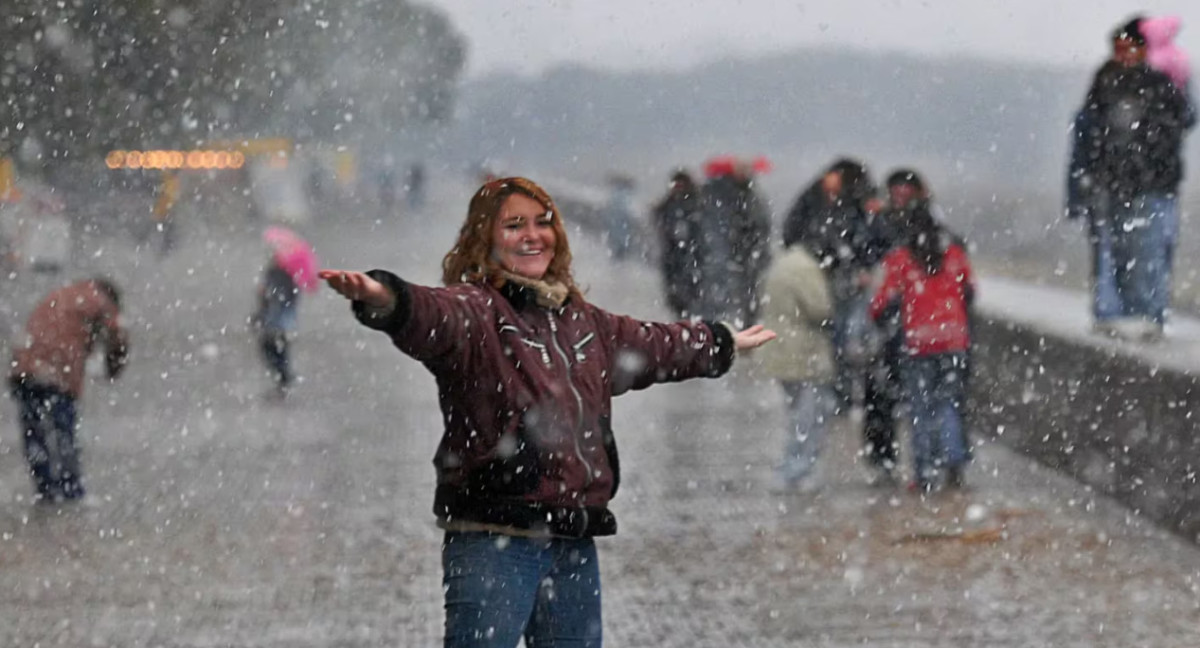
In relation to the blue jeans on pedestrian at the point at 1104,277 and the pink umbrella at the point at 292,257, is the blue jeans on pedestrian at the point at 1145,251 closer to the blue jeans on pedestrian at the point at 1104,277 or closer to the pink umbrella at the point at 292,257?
the blue jeans on pedestrian at the point at 1104,277

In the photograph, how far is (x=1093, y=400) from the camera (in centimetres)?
1065

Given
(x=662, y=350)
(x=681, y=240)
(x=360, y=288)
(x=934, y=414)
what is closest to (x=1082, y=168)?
(x=934, y=414)

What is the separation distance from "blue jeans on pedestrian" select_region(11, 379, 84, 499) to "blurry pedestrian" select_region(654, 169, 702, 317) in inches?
357

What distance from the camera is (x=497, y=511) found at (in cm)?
497

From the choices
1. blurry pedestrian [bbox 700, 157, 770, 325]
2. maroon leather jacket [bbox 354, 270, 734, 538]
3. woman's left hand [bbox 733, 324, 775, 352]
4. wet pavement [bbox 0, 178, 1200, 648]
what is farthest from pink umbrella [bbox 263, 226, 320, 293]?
maroon leather jacket [bbox 354, 270, 734, 538]

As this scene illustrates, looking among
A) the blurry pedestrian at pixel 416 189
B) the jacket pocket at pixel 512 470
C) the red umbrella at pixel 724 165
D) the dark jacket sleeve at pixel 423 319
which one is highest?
the blurry pedestrian at pixel 416 189

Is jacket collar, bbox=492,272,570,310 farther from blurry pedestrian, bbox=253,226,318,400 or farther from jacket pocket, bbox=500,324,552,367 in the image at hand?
blurry pedestrian, bbox=253,226,318,400

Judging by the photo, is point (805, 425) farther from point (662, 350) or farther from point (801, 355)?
point (662, 350)

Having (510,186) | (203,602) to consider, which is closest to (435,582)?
(203,602)

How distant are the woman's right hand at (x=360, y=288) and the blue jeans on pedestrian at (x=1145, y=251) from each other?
7124mm

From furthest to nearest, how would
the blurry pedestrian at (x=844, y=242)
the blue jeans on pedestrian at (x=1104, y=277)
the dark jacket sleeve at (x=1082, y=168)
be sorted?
the blurry pedestrian at (x=844, y=242) → the blue jeans on pedestrian at (x=1104, y=277) → the dark jacket sleeve at (x=1082, y=168)

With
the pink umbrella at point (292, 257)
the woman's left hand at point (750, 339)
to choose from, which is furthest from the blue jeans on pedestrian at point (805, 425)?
the pink umbrella at point (292, 257)

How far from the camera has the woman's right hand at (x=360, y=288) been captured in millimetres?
4703

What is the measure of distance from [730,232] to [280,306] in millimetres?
4465
